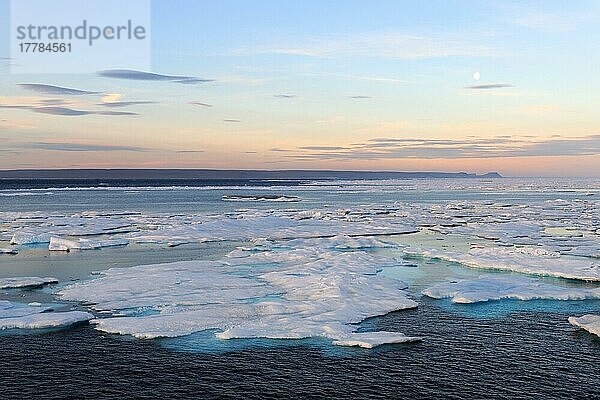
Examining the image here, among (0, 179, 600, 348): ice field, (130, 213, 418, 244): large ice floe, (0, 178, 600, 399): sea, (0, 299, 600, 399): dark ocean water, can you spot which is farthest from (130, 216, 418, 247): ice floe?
(0, 299, 600, 399): dark ocean water

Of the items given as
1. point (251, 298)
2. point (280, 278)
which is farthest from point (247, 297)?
point (280, 278)

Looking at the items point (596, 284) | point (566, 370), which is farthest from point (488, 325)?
point (596, 284)

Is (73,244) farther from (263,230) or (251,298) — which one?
(251,298)

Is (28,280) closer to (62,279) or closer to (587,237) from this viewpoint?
(62,279)

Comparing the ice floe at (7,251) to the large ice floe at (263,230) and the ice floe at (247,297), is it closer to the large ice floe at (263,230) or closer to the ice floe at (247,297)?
the large ice floe at (263,230)

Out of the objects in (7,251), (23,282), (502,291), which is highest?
(502,291)

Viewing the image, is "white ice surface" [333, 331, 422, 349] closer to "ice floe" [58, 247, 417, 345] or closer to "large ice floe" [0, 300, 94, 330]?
"ice floe" [58, 247, 417, 345]
